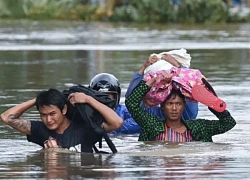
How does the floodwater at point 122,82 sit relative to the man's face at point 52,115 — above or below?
below

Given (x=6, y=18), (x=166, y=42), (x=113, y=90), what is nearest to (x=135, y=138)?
(x=113, y=90)

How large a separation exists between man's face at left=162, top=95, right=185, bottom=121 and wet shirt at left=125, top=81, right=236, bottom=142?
16 cm

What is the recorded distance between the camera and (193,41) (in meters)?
30.9

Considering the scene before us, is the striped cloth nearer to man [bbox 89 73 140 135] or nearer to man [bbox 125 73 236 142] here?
man [bbox 125 73 236 142]

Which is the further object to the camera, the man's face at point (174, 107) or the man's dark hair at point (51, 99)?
the man's face at point (174, 107)

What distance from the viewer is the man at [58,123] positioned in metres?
9.29

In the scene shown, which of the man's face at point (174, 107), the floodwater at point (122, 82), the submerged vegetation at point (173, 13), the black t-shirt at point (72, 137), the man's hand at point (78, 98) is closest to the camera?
the floodwater at point (122, 82)

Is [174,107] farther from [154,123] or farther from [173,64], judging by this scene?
[173,64]

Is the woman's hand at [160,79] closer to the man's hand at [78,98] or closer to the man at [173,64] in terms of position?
the man at [173,64]

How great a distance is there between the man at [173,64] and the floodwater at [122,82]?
411mm

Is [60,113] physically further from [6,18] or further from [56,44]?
[6,18]

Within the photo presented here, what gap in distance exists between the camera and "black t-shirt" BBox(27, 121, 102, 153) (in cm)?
948

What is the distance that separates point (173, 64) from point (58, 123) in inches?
76.2

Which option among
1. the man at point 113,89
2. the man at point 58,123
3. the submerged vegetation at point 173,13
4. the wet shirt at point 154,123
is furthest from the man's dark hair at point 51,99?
the submerged vegetation at point 173,13
